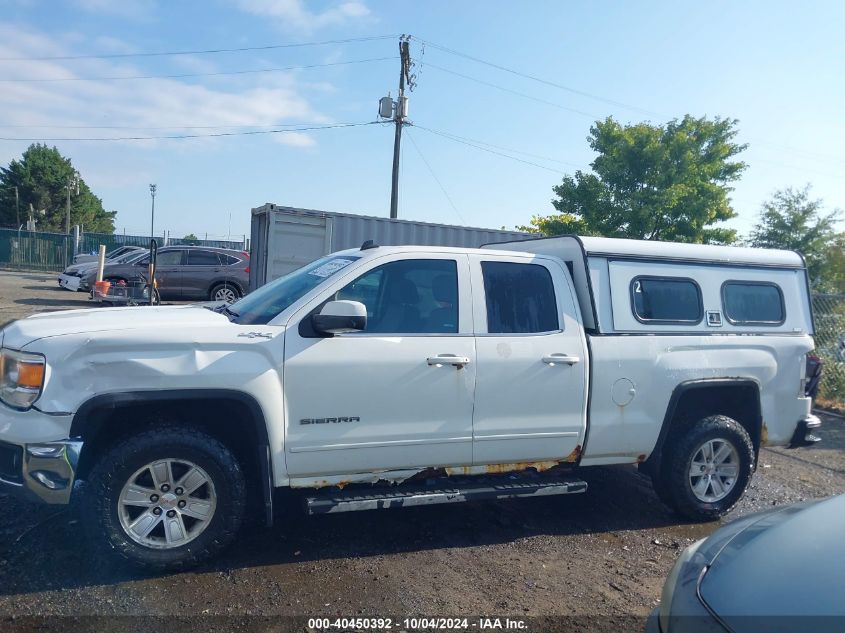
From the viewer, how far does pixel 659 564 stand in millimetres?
4449

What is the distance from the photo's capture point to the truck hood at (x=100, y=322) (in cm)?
369

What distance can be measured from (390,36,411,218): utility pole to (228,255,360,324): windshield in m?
19.2

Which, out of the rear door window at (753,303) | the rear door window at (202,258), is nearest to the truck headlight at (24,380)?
the rear door window at (753,303)

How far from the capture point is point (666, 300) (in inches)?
202

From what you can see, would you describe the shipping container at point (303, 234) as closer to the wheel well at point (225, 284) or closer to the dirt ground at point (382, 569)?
the wheel well at point (225, 284)

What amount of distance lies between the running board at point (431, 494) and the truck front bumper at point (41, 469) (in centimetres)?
129

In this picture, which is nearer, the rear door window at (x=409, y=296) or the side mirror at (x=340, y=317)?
the side mirror at (x=340, y=317)

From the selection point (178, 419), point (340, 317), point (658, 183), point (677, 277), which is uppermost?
point (658, 183)

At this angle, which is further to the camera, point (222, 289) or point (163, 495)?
point (222, 289)

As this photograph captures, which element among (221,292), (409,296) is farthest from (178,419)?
(221,292)

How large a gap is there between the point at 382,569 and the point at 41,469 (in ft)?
6.44

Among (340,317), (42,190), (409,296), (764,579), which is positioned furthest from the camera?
(42,190)

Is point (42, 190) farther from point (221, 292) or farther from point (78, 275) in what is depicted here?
point (221, 292)

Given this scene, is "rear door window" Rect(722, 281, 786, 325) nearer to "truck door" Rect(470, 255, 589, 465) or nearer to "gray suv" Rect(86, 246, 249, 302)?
"truck door" Rect(470, 255, 589, 465)
